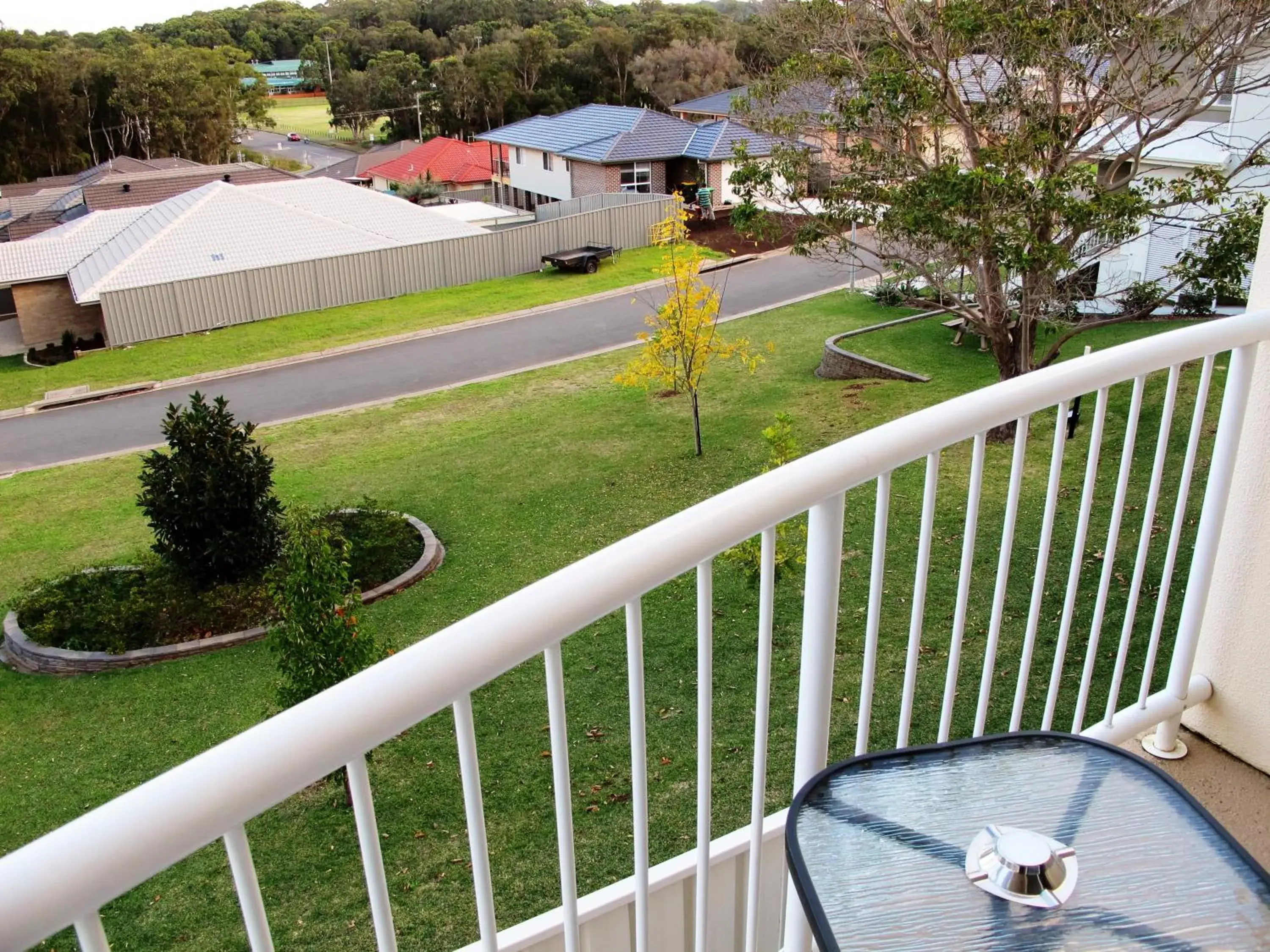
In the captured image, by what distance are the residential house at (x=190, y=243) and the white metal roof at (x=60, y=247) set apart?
4 centimetres

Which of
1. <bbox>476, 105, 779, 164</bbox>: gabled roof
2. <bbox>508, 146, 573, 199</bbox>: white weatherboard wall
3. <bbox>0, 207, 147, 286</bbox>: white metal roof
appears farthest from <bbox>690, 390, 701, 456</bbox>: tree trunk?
<bbox>508, 146, 573, 199</bbox>: white weatherboard wall

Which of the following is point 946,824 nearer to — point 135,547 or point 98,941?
point 98,941

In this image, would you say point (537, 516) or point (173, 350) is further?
point (173, 350)

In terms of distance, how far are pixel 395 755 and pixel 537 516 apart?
4.43 m

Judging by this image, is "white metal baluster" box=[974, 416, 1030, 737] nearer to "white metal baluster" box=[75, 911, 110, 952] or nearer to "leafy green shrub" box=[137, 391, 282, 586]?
"white metal baluster" box=[75, 911, 110, 952]

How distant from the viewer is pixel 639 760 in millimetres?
1013

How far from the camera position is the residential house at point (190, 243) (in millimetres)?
21828

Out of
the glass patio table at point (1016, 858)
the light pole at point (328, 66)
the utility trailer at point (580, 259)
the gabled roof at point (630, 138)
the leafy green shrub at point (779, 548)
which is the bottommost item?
the utility trailer at point (580, 259)

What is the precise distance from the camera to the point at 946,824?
1018 mm

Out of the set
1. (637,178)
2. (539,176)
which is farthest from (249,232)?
(539,176)

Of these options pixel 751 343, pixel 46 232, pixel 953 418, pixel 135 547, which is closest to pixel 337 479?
pixel 135 547

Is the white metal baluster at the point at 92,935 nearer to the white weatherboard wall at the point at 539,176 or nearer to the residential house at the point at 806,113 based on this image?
the residential house at the point at 806,113

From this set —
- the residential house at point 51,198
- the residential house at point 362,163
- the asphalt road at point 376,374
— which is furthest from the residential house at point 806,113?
the residential house at point 362,163

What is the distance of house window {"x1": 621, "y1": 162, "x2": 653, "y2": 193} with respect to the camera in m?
31.7
